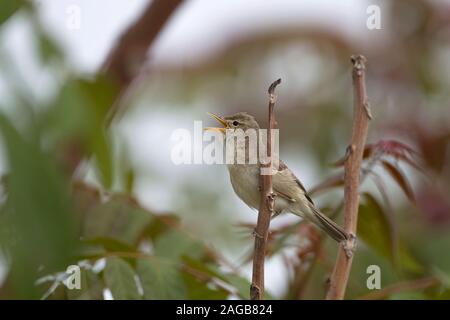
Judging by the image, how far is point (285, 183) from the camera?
3277 mm

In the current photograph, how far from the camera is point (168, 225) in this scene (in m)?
3.21

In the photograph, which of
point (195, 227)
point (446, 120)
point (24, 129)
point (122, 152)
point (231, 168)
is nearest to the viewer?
point (24, 129)

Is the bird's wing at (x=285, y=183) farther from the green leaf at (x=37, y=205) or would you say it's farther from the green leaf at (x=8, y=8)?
the green leaf at (x=37, y=205)

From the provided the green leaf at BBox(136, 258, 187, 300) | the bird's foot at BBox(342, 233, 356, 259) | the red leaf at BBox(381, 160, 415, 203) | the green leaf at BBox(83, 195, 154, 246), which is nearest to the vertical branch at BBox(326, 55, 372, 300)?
the bird's foot at BBox(342, 233, 356, 259)

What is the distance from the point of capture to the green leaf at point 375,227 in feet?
9.27

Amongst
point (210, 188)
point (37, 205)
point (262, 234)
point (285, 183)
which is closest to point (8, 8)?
point (37, 205)

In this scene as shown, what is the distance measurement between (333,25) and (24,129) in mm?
5947

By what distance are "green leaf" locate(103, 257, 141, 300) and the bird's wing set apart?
2.78 ft

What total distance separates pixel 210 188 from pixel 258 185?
3159 mm

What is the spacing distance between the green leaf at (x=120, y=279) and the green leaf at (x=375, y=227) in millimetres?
884

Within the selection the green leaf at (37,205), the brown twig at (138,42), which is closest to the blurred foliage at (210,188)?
the green leaf at (37,205)

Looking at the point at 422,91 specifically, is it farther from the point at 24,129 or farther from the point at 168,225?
the point at 24,129

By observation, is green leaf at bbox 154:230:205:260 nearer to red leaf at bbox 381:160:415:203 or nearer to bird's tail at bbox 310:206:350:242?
bird's tail at bbox 310:206:350:242
